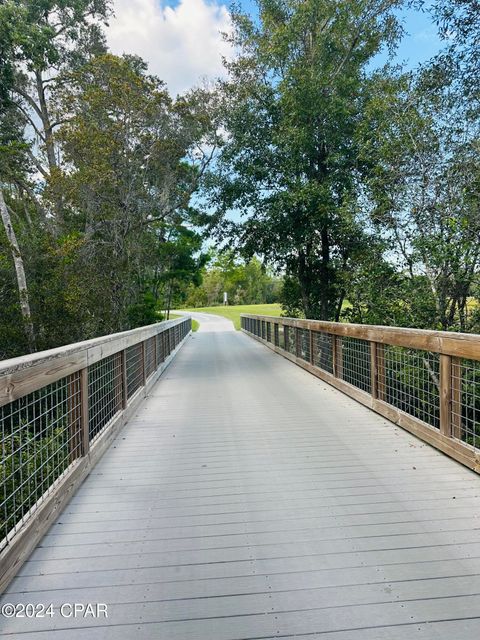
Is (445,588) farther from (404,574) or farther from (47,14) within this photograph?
(47,14)

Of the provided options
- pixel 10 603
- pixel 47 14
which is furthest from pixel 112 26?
pixel 10 603

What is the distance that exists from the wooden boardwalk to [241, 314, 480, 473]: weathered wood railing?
217mm

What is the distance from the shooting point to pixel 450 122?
24.3ft

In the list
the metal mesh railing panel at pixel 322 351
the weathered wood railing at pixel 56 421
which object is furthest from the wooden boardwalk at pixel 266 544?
the metal mesh railing panel at pixel 322 351

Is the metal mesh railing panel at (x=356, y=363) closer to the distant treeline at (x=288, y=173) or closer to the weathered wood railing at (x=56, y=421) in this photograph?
the distant treeline at (x=288, y=173)

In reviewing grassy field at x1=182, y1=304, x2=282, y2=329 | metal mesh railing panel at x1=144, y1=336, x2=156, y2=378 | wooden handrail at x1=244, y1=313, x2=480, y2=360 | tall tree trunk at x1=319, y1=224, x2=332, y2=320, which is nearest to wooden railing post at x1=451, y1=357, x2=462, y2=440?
wooden handrail at x1=244, y1=313, x2=480, y2=360

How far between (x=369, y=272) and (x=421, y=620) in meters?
7.63

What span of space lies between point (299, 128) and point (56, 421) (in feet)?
31.1

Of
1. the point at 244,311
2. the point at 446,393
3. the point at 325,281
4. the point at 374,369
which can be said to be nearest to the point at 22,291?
the point at 325,281

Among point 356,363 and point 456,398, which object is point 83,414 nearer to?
point 456,398

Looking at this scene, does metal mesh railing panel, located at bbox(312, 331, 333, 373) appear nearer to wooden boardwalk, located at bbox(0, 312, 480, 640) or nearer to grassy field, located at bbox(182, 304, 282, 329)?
wooden boardwalk, located at bbox(0, 312, 480, 640)

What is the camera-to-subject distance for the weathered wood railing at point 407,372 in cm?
327

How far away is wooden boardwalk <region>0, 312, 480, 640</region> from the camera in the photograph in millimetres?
1665

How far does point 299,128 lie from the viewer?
10367mm
